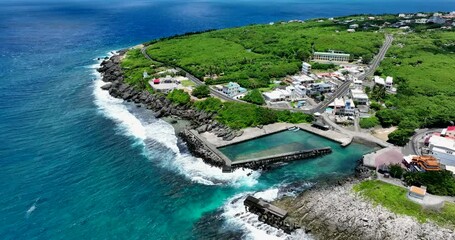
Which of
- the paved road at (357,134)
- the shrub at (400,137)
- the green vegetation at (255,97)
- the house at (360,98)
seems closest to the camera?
the shrub at (400,137)

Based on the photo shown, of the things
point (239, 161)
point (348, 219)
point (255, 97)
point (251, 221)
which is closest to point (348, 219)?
point (348, 219)

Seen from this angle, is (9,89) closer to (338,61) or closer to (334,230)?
(334,230)

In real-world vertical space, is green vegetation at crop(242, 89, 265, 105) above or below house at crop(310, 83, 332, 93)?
below

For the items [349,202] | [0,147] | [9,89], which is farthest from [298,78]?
[9,89]

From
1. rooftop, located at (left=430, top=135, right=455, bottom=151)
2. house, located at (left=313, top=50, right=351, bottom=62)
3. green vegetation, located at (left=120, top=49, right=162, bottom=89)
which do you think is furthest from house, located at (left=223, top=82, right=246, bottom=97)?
house, located at (left=313, top=50, right=351, bottom=62)

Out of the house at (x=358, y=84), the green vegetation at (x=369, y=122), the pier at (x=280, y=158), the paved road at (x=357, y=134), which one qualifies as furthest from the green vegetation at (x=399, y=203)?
the house at (x=358, y=84)

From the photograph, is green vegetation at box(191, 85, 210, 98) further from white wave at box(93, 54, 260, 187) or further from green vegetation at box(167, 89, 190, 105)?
white wave at box(93, 54, 260, 187)

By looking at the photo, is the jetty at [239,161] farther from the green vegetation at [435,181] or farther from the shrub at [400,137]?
the green vegetation at [435,181]
